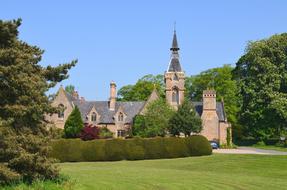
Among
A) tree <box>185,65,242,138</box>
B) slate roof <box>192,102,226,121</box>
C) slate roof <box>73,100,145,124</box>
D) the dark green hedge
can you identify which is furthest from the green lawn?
tree <box>185,65,242,138</box>

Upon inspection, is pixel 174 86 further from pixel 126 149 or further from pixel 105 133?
pixel 126 149

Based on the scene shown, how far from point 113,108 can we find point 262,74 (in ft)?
72.5

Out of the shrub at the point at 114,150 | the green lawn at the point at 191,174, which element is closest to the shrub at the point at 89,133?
the shrub at the point at 114,150

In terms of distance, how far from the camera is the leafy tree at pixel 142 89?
326 feet

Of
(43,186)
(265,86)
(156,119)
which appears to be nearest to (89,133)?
(156,119)

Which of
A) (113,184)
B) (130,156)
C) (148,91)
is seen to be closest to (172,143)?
(130,156)

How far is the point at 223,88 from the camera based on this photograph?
3268 inches

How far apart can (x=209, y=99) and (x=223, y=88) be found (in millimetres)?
14876

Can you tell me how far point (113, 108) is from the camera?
72.0 metres

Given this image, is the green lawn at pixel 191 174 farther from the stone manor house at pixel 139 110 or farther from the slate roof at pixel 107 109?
the slate roof at pixel 107 109

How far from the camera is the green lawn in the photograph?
20625mm

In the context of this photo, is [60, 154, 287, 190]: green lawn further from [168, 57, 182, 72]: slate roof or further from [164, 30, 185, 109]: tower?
[168, 57, 182, 72]: slate roof

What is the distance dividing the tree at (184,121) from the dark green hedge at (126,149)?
1497 cm

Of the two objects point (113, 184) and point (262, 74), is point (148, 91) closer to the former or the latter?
point (262, 74)
